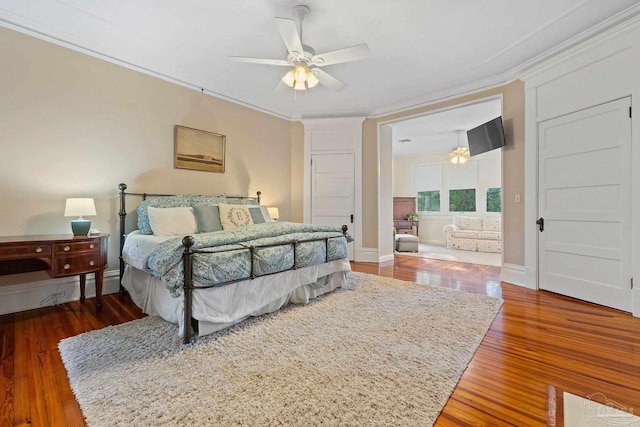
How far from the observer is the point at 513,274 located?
12.9 feet

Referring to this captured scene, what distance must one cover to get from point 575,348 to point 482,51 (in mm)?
3317

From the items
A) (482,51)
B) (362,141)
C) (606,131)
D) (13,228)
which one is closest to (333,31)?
(482,51)

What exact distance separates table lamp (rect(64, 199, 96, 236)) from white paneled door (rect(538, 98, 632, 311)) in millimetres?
5302

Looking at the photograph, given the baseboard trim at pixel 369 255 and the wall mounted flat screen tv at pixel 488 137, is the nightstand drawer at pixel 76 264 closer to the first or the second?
the baseboard trim at pixel 369 255

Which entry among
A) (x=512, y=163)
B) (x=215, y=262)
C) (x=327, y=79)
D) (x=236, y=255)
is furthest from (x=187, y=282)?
(x=512, y=163)

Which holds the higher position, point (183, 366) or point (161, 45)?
point (161, 45)

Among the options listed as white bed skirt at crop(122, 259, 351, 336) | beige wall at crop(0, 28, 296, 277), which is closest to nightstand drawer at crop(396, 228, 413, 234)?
white bed skirt at crop(122, 259, 351, 336)

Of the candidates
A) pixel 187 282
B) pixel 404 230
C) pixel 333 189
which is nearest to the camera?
pixel 187 282

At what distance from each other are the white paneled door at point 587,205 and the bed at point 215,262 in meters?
2.58

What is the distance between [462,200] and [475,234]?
1.54m

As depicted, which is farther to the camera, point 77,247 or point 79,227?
point 79,227

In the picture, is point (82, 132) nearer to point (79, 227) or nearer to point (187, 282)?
point (79, 227)

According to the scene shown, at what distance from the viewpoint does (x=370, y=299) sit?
317 centimetres

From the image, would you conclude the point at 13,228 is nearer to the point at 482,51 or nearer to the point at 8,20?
the point at 8,20
